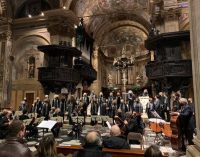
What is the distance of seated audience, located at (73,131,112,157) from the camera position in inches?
106

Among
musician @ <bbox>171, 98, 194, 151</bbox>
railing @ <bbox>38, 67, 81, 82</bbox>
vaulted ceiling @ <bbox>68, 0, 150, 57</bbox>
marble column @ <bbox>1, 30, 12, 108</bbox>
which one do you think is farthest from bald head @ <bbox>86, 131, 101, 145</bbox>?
vaulted ceiling @ <bbox>68, 0, 150, 57</bbox>

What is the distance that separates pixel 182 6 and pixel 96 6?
8.91 meters

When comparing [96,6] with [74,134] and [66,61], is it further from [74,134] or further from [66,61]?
[74,134]

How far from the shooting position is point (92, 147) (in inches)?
108

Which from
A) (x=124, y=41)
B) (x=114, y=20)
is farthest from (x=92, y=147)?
(x=124, y=41)

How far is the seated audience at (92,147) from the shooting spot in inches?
106

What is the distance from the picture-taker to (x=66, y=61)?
1593 cm

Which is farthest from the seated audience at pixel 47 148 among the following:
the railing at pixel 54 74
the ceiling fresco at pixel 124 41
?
the ceiling fresco at pixel 124 41

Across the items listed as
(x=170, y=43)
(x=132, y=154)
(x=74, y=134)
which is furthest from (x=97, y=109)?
(x=132, y=154)

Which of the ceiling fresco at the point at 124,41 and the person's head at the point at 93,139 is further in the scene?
the ceiling fresco at the point at 124,41

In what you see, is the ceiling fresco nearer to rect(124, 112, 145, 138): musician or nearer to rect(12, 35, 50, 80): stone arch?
rect(12, 35, 50, 80): stone arch

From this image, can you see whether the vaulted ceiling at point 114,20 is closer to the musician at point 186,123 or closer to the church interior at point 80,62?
the church interior at point 80,62

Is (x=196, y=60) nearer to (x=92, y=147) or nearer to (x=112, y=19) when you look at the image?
(x=92, y=147)

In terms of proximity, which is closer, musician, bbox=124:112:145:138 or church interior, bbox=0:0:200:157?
musician, bbox=124:112:145:138
